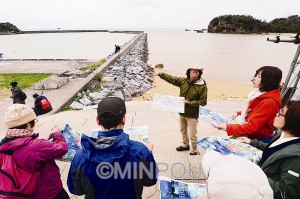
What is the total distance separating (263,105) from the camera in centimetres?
272

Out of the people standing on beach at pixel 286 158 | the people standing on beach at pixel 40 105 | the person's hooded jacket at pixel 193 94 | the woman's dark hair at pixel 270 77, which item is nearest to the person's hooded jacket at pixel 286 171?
the people standing on beach at pixel 286 158

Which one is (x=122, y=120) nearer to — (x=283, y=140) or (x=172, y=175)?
(x=283, y=140)

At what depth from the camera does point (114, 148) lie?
178cm

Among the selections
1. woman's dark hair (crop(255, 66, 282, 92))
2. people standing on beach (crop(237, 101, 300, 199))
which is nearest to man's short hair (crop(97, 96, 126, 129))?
people standing on beach (crop(237, 101, 300, 199))

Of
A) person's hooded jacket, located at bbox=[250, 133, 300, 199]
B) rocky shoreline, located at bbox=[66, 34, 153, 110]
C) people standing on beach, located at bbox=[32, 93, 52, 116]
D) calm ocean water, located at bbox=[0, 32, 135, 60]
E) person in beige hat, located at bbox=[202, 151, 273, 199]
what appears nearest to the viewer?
person in beige hat, located at bbox=[202, 151, 273, 199]

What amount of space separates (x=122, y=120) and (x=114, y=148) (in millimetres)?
214

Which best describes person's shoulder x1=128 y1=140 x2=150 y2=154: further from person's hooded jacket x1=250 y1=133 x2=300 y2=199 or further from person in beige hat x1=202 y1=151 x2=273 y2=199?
person's hooded jacket x1=250 y1=133 x2=300 y2=199

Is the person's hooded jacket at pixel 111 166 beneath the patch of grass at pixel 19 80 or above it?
above

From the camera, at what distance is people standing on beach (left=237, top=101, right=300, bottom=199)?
1.69 m

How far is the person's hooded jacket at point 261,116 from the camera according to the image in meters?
2.71

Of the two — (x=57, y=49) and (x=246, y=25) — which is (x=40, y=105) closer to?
(x=57, y=49)

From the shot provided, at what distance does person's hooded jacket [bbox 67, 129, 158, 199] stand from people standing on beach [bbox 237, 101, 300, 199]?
2.67ft

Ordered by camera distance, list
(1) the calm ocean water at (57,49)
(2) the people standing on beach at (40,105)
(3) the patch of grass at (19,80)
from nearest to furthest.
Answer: (2) the people standing on beach at (40,105) → (3) the patch of grass at (19,80) → (1) the calm ocean water at (57,49)

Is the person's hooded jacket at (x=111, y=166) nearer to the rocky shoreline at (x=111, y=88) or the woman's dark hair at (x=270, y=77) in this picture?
the woman's dark hair at (x=270, y=77)
